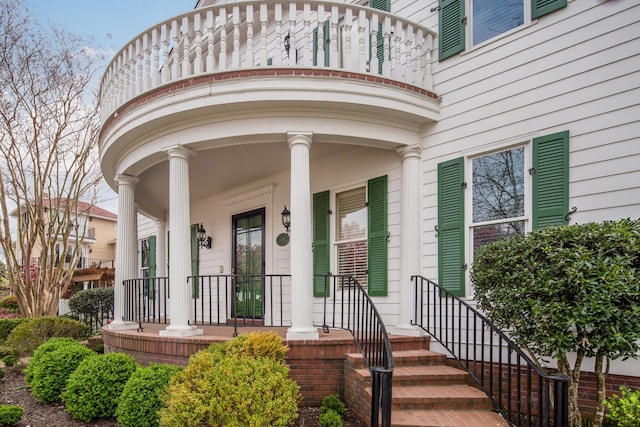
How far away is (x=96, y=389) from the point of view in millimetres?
4309

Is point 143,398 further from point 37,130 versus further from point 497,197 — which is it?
point 37,130

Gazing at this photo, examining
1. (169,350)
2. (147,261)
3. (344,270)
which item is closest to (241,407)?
(169,350)

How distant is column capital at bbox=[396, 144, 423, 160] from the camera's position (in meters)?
5.22

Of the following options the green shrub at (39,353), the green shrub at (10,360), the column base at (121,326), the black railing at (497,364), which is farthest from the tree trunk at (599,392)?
the green shrub at (10,360)

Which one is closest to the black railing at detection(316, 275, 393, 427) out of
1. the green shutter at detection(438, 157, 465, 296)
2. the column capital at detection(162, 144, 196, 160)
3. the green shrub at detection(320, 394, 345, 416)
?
the green shrub at detection(320, 394, 345, 416)

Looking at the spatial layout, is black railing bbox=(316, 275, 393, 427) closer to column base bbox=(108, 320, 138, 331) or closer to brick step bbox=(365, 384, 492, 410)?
brick step bbox=(365, 384, 492, 410)

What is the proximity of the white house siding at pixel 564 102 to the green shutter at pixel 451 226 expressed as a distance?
0.10 metres

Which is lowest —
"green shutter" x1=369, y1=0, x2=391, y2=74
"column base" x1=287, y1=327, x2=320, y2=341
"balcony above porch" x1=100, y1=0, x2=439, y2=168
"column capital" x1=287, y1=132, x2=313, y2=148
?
"column base" x1=287, y1=327, x2=320, y2=341

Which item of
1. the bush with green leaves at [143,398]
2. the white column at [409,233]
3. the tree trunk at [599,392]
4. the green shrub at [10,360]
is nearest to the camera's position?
the tree trunk at [599,392]

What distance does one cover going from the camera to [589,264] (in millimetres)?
2943

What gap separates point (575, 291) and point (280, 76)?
3463 mm

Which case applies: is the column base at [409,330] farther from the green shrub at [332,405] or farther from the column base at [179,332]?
the column base at [179,332]

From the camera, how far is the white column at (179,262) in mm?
4859

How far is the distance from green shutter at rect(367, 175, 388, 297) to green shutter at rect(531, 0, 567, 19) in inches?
96.1
